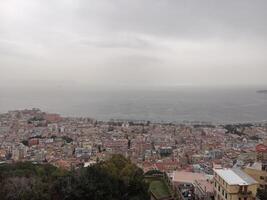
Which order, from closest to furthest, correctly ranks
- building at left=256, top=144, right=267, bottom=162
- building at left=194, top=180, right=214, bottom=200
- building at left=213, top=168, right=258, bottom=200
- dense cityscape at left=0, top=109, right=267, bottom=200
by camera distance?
1. building at left=213, top=168, right=258, bottom=200
2. building at left=194, top=180, right=214, bottom=200
3. dense cityscape at left=0, top=109, right=267, bottom=200
4. building at left=256, top=144, right=267, bottom=162

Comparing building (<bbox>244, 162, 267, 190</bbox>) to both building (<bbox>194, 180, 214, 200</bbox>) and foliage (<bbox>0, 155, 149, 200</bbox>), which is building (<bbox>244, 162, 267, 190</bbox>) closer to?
building (<bbox>194, 180, 214, 200</bbox>)

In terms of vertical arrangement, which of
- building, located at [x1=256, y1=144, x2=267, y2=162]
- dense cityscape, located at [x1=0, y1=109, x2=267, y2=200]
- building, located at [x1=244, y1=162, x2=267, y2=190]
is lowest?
dense cityscape, located at [x1=0, y1=109, x2=267, y2=200]

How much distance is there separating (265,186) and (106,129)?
96.8 feet

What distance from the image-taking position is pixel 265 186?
1141 cm

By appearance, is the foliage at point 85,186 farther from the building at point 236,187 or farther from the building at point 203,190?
the building at point 203,190

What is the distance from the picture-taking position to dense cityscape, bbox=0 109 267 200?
1306 cm

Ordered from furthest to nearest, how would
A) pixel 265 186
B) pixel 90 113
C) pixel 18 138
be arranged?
pixel 90 113
pixel 18 138
pixel 265 186

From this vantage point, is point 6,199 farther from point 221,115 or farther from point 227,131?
point 221,115

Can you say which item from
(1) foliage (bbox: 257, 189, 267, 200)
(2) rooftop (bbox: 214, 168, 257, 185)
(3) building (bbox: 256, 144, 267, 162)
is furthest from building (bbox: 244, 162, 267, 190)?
(3) building (bbox: 256, 144, 267, 162)

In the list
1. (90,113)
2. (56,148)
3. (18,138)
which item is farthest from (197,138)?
(90,113)

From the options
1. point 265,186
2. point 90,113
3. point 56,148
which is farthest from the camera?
point 90,113

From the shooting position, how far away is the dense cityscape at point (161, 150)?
514 inches

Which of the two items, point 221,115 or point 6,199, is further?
point 221,115

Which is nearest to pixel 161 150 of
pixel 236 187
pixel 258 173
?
pixel 258 173
